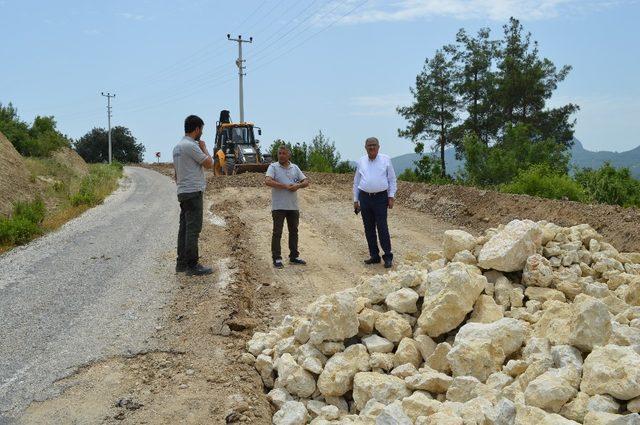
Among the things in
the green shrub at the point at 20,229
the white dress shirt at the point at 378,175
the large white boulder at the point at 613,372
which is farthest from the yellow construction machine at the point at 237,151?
the large white boulder at the point at 613,372

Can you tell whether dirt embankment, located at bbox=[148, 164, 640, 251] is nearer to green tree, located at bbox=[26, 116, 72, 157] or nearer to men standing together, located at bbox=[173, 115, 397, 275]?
men standing together, located at bbox=[173, 115, 397, 275]

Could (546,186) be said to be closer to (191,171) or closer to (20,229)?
(191,171)

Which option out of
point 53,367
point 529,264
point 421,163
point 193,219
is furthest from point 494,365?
point 421,163

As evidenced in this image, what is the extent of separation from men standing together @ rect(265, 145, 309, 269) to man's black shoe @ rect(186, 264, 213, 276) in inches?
38.8

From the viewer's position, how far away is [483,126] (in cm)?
3281

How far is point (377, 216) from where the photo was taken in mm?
7445

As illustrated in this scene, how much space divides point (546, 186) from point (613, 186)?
4.27 ft

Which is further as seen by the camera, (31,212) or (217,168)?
(217,168)

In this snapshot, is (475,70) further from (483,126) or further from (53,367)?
(53,367)

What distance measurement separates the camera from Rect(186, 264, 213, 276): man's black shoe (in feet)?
22.7

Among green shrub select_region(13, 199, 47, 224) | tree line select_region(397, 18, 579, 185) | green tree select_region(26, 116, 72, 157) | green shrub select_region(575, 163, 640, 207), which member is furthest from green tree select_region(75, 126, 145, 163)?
green shrub select_region(575, 163, 640, 207)

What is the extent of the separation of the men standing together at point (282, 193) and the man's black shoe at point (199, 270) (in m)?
0.98

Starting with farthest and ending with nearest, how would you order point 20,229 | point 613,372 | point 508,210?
1. point 508,210
2. point 20,229
3. point 613,372

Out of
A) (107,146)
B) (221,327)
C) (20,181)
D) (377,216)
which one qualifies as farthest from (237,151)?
(107,146)
